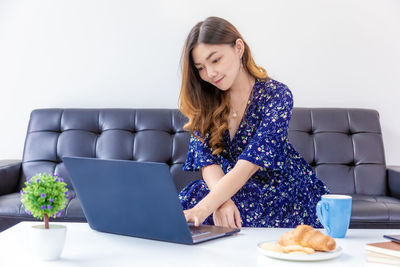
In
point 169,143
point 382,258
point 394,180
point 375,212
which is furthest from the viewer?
point 169,143

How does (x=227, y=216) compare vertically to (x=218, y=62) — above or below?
below

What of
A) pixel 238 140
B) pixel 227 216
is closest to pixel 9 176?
pixel 238 140

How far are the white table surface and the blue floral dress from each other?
1.00 ft

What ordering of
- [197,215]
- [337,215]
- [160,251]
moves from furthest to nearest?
[197,215]
[337,215]
[160,251]

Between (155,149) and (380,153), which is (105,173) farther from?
(380,153)

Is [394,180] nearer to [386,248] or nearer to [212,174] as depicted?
[212,174]

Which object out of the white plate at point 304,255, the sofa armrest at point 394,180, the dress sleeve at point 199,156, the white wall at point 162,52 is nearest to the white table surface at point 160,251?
the white plate at point 304,255

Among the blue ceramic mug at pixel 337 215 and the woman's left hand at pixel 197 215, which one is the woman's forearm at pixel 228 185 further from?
the blue ceramic mug at pixel 337 215

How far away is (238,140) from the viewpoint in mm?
1620

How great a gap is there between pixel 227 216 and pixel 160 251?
1.29 feet

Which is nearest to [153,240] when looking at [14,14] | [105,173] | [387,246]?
[105,173]

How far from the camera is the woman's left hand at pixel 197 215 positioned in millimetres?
1220

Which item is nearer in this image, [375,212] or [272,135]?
[272,135]

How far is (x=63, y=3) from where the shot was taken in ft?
8.91
